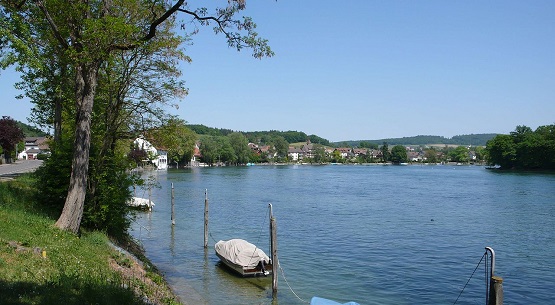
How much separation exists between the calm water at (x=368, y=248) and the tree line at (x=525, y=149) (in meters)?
91.7

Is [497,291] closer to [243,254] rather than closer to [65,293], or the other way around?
[65,293]

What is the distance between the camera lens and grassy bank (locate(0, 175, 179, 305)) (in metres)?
8.84

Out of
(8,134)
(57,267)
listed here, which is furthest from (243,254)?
(8,134)

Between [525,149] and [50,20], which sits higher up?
[50,20]

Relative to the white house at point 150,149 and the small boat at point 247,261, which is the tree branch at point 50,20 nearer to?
the white house at point 150,149

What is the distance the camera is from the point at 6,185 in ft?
72.3

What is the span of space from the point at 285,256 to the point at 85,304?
18922 millimetres

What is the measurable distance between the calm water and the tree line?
91730 millimetres

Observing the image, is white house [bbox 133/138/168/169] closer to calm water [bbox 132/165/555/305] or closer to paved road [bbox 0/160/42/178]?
calm water [bbox 132/165/555/305]

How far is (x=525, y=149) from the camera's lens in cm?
14075

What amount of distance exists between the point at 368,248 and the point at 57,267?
21.2 m

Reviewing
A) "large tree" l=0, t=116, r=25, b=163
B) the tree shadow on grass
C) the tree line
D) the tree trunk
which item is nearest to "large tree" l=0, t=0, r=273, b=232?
the tree trunk

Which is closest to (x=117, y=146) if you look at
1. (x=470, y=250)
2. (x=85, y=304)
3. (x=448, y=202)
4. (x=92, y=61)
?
(x=92, y=61)

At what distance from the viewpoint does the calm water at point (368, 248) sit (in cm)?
2003
